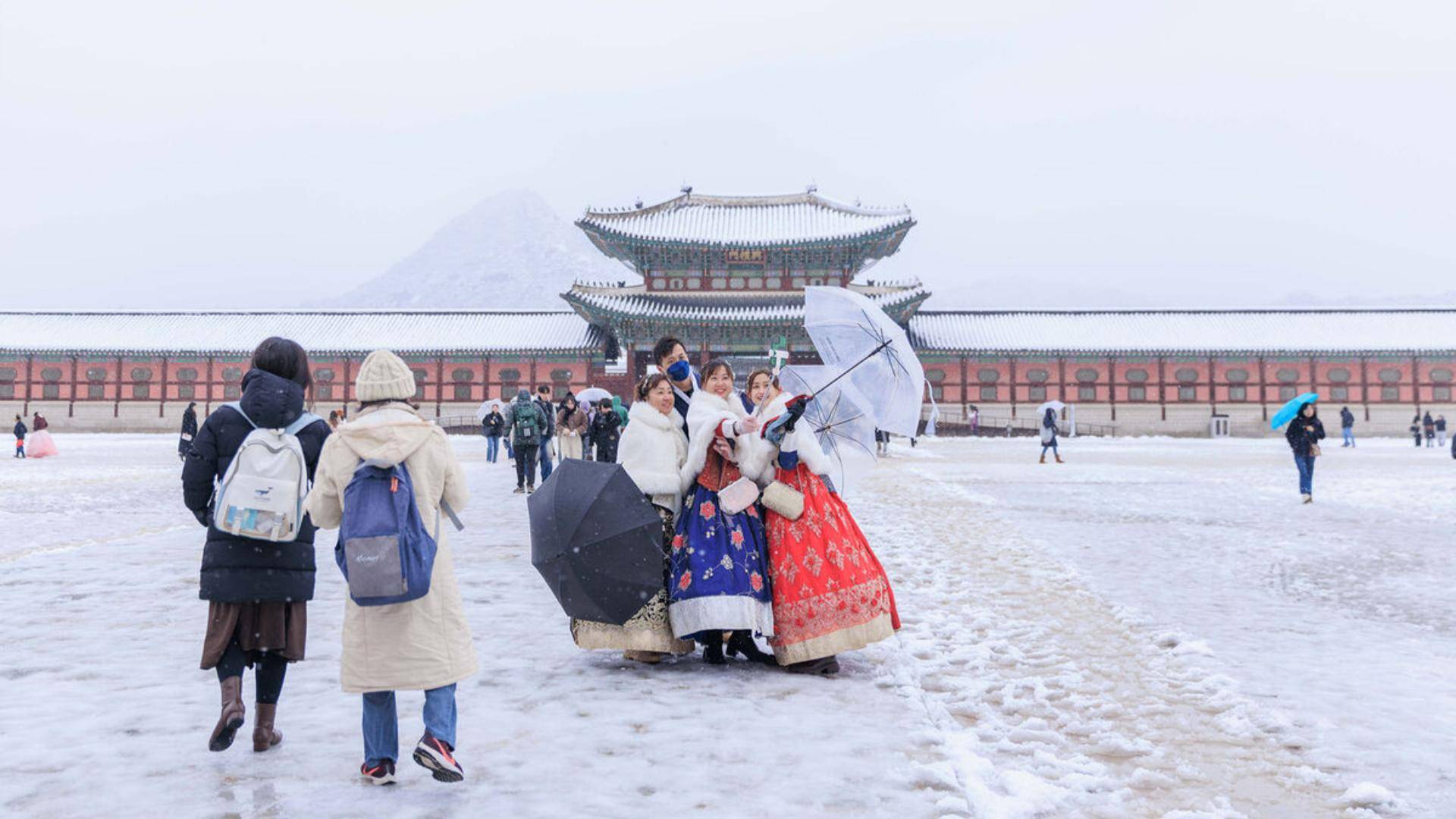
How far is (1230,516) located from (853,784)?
30.3ft

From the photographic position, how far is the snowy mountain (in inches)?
5738

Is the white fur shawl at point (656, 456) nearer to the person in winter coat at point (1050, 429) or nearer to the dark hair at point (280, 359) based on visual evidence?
the dark hair at point (280, 359)

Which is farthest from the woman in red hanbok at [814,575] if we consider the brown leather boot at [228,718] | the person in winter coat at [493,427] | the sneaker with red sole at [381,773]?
the person in winter coat at [493,427]

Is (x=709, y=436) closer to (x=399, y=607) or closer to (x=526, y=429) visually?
(x=399, y=607)

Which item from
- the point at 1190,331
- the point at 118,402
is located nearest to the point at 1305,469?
the point at 1190,331

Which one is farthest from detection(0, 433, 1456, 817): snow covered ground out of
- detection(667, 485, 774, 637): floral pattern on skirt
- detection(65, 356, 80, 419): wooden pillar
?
detection(65, 356, 80, 419): wooden pillar

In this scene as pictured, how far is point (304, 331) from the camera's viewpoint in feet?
121

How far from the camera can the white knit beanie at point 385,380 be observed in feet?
9.73

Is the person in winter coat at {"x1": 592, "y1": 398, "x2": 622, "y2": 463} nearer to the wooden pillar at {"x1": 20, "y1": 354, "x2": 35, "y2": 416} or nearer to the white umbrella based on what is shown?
the white umbrella

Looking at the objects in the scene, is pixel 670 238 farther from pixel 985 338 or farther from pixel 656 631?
pixel 656 631

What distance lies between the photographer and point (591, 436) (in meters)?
13.5

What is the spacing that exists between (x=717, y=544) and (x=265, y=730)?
198 centimetres

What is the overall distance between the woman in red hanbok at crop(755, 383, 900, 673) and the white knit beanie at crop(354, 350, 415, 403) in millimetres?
1681

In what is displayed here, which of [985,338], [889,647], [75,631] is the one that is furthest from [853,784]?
[985,338]
